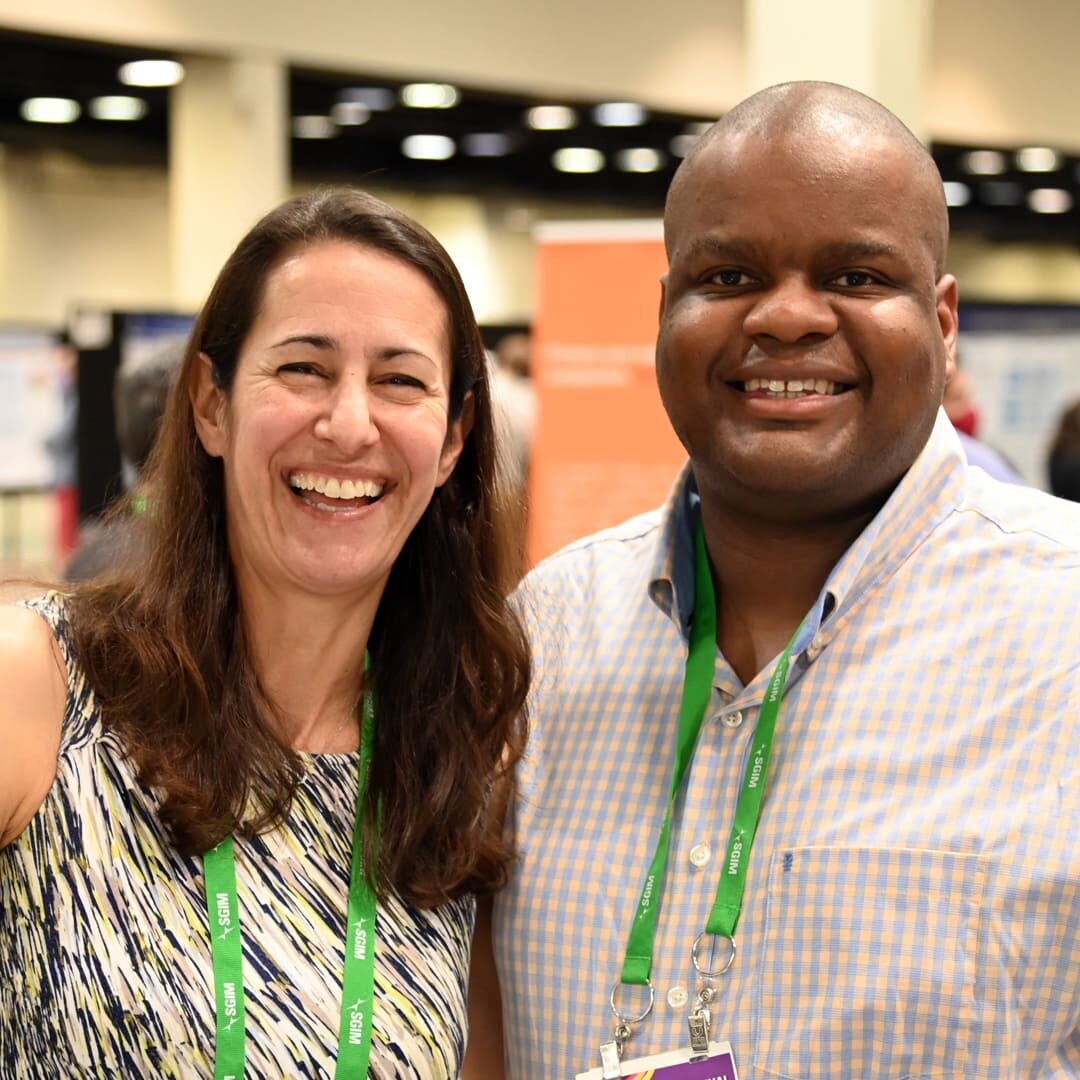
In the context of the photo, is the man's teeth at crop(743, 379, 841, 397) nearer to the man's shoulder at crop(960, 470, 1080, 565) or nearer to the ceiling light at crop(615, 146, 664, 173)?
the man's shoulder at crop(960, 470, 1080, 565)

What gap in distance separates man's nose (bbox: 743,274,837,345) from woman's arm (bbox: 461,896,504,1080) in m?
0.85

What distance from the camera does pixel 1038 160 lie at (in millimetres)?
13898

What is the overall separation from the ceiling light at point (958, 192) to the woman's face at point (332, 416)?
13.9m

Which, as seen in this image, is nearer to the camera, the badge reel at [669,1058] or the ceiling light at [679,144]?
the badge reel at [669,1058]

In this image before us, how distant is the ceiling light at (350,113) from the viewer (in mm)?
11703

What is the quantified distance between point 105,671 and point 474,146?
41.0ft

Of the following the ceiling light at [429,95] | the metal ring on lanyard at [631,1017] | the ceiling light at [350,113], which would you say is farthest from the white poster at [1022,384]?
the ceiling light at [350,113]

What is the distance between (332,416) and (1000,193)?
1579 cm

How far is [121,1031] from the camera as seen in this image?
165 centimetres

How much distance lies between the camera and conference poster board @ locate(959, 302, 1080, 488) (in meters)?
5.66

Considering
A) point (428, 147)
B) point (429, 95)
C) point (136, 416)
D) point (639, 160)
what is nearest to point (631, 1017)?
point (136, 416)

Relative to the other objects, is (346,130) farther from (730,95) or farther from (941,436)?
(941,436)

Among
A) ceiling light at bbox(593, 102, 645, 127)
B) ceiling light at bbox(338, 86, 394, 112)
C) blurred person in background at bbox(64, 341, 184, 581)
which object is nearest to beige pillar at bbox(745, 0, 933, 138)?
blurred person in background at bbox(64, 341, 184, 581)

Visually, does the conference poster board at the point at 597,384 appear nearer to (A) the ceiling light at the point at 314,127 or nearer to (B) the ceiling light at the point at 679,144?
(B) the ceiling light at the point at 679,144
